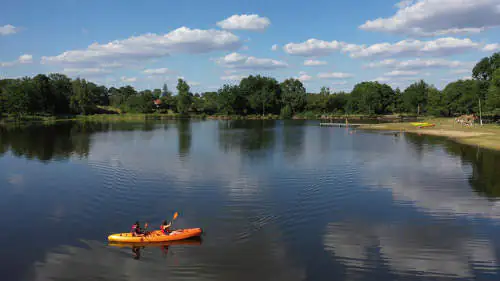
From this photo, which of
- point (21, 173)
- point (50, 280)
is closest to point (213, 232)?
point (50, 280)

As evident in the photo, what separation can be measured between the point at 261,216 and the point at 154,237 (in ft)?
Result: 27.8

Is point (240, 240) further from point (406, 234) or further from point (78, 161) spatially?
point (78, 161)

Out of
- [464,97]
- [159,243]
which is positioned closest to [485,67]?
[464,97]

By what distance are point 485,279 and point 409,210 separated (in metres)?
10.9

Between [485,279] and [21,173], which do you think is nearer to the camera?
[485,279]

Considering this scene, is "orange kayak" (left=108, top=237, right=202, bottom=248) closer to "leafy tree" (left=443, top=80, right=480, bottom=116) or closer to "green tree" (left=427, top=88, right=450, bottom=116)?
"leafy tree" (left=443, top=80, right=480, bottom=116)

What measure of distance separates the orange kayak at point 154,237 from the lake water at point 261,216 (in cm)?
65

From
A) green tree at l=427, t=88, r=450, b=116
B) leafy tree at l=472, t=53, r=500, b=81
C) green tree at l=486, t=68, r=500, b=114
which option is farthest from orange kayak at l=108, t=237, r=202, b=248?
green tree at l=427, t=88, r=450, b=116

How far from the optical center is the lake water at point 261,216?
19.8 m

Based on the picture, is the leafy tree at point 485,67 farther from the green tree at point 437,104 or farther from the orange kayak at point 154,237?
the orange kayak at point 154,237

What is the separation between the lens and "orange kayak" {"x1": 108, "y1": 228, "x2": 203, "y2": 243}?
74.5ft

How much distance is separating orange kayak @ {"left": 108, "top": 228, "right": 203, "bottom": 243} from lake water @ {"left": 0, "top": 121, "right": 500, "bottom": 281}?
65 centimetres

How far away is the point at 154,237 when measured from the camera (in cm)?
2291

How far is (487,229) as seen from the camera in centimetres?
2478
